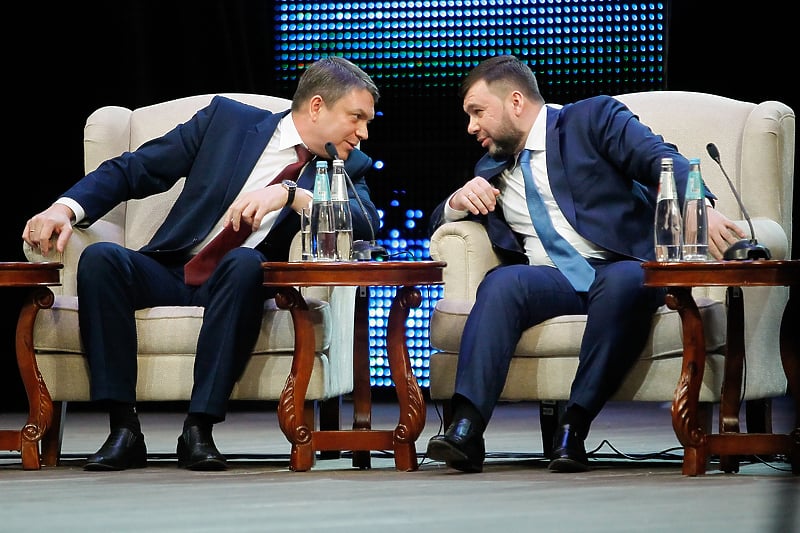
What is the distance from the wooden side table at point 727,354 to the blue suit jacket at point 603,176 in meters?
0.35

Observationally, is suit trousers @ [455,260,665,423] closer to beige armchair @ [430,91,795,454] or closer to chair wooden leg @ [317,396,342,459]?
beige armchair @ [430,91,795,454]

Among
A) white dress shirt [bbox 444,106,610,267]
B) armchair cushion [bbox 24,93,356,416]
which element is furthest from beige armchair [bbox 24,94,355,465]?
white dress shirt [bbox 444,106,610,267]

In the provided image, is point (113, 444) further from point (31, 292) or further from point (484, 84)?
point (484, 84)

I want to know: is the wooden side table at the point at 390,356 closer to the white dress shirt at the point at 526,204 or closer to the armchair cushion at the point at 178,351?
the armchair cushion at the point at 178,351

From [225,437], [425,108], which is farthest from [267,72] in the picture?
[225,437]

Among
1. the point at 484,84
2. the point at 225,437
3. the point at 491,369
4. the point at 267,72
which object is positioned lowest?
the point at 225,437

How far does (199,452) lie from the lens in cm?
308

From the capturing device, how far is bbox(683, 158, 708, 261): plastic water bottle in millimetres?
3004

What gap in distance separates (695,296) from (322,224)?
1014 millimetres

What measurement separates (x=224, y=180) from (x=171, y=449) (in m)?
0.85

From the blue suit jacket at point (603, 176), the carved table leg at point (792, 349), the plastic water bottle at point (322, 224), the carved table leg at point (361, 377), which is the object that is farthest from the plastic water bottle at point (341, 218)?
the carved table leg at point (792, 349)

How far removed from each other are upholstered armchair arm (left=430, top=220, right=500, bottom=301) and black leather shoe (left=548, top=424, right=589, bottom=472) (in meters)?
0.55

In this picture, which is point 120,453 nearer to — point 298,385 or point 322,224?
point 298,385

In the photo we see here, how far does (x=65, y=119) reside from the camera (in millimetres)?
5262
